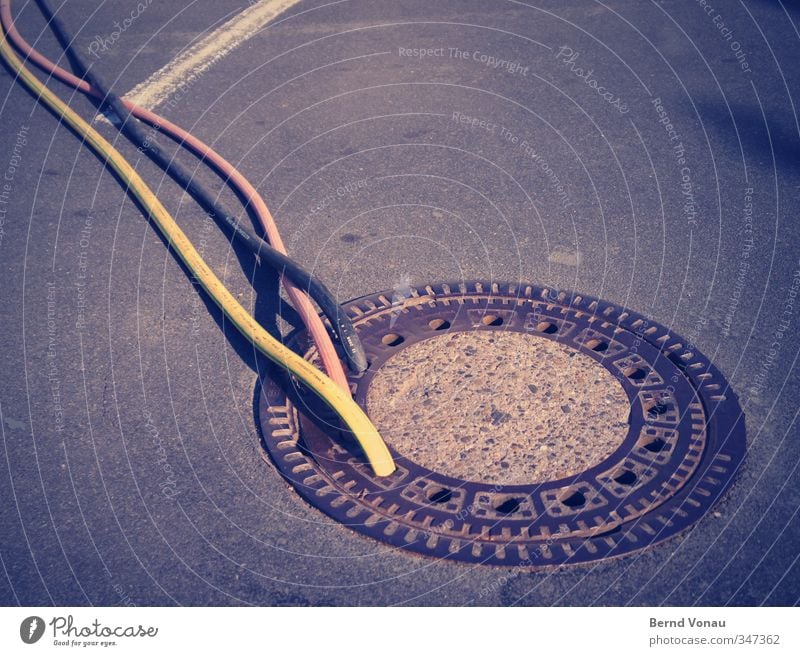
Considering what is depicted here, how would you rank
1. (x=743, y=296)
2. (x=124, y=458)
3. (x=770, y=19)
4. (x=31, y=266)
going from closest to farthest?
(x=124, y=458)
(x=743, y=296)
(x=31, y=266)
(x=770, y=19)

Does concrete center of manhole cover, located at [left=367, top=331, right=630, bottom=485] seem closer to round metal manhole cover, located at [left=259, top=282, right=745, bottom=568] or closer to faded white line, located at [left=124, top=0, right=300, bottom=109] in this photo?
round metal manhole cover, located at [left=259, top=282, right=745, bottom=568]

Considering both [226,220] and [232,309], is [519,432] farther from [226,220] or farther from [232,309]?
[226,220]

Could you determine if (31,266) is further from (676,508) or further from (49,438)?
(676,508)

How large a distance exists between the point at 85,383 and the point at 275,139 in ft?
6.97

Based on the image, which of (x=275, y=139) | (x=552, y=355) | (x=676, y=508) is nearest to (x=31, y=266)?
(x=275, y=139)

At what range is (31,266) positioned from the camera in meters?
3.59

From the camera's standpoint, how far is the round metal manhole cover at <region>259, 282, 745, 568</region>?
2.41 meters

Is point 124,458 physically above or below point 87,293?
below

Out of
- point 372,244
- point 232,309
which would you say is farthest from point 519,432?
point 372,244

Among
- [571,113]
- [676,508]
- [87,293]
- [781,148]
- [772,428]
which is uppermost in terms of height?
[571,113]

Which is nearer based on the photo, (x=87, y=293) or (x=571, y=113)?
(x=87, y=293)
